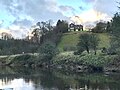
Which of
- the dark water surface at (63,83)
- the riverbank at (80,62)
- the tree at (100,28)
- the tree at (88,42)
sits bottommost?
the dark water surface at (63,83)

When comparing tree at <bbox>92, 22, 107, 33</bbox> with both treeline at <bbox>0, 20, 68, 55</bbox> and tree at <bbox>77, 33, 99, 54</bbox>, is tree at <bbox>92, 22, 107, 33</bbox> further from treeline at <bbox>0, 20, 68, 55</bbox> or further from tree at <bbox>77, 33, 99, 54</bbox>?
tree at <bbox>77, 33, 99, 54</bbox>

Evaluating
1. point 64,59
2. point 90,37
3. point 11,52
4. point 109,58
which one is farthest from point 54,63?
point 11,52

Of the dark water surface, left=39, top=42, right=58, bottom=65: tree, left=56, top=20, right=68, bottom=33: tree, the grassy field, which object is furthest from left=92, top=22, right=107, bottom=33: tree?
the dark water surface

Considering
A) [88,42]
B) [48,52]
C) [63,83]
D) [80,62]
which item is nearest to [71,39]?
[48,52]

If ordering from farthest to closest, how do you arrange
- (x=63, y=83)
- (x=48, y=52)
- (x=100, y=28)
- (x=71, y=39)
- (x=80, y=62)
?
(x=100, y=28), (x=71, y=39), (x=48, y=52), (x=80, y=62), (x=63, y=83)

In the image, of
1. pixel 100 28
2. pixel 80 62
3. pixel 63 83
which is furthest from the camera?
pixel 100 28

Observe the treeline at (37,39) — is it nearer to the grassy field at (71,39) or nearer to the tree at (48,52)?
the grassy field at (71,39)

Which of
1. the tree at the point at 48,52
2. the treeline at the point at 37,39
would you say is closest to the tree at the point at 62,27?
the treeline at the point at 37,39

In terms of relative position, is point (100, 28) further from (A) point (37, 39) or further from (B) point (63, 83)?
(B) point (63, 83)

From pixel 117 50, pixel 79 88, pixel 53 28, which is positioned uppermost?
pixel 53 28

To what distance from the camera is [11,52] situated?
16950 centimetres

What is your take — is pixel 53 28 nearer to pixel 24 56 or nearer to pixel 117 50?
pixel 24 56

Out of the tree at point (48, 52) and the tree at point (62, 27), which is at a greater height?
the tree at point (62, 27)

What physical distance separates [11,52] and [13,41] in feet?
69.0
